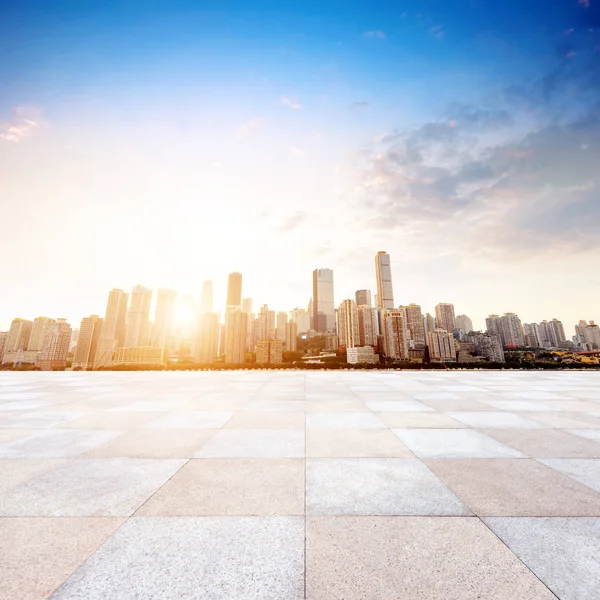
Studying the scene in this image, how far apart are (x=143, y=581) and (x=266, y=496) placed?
150 cm

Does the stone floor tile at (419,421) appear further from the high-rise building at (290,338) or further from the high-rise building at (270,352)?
the high-rise building at (290,338)

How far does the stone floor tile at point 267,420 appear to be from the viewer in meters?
6.40

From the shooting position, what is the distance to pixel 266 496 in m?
3.45

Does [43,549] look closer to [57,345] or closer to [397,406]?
[397,406]

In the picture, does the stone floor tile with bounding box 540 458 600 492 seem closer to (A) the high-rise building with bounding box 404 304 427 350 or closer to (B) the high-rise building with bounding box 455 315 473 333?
(A) the high-rise building with bounding box 404 304 427 350

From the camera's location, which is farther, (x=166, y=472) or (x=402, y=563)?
(x=166, y=472)

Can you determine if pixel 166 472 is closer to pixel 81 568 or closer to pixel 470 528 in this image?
pixel 81 568

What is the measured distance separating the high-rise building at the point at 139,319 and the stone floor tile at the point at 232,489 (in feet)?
397

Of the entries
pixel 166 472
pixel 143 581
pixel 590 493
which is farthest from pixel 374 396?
pixel 143 581

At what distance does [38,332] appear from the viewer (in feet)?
230

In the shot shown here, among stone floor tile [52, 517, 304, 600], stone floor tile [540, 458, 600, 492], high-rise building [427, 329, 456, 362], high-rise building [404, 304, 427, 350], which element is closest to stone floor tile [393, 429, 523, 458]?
stone floor tile [540, 458, 600, 492]

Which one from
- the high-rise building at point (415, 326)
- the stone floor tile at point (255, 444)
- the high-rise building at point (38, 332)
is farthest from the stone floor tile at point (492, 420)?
the high-rise building at point (415, 326)

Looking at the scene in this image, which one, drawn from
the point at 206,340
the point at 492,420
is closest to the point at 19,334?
the point at 206,340

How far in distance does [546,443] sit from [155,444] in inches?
267
